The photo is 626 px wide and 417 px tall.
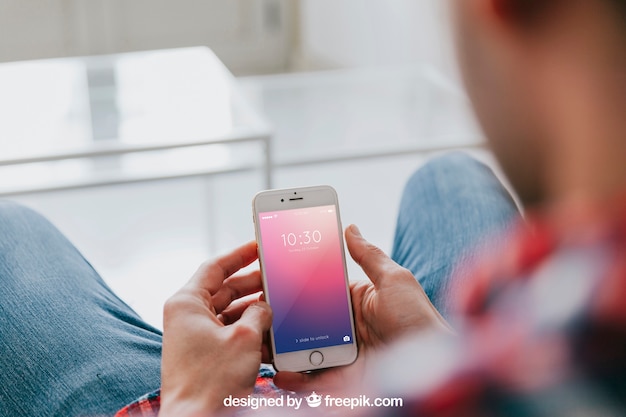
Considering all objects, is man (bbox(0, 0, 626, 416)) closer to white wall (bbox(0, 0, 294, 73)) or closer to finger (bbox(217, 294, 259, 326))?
finger (bbox(217, 294, 259, 326))

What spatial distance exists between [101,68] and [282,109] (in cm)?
103

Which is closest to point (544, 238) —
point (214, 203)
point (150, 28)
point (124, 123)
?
point (124, 123)

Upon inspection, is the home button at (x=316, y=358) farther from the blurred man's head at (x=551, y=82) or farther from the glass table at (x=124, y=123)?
the glass table at (x=124, y=123)

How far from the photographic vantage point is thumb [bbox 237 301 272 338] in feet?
1.91

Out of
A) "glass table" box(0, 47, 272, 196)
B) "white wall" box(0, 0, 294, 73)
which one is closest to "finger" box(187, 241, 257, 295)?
"glass table" box(0, 47, 272, 196)

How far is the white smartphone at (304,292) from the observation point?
2.18 feet

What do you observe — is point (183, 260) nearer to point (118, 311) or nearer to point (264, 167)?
point (264, 167)

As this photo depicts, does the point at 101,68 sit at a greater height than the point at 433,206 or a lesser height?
greater

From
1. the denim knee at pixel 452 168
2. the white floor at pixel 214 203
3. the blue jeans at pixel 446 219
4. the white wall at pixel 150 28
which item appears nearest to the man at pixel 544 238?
the blue jeans at pixel 446 219

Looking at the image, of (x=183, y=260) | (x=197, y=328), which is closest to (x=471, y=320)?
(x=197, y=328)

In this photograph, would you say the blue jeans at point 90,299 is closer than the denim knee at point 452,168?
Yes

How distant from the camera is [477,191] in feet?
2.93

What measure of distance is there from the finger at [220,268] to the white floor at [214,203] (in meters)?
0.78

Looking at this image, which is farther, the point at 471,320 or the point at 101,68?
the point at 101,68
